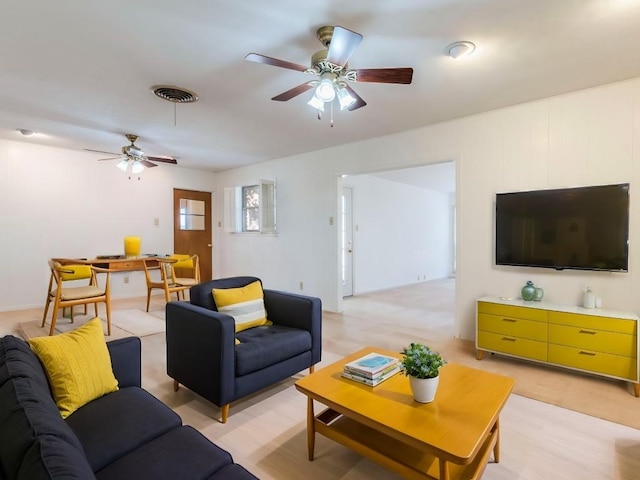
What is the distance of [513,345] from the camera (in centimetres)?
304

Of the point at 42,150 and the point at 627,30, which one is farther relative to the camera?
the point at 42,150

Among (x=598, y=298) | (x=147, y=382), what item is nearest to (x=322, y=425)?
(x=147, y=382)

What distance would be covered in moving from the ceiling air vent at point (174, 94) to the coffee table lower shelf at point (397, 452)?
2.88 metres

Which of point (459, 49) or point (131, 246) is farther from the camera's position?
point (131, 246)

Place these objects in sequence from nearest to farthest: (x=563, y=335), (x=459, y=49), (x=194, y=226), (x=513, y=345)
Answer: (x=459, y=49) < (x=563, y=335) < (x=513, y=345) < (x=194, y=226)

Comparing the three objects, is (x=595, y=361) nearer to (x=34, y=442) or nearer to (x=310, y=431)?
(x=310, y=431)

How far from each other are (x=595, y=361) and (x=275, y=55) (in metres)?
3.40

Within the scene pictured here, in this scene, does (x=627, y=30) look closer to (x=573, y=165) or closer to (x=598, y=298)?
(x=573, y=165)

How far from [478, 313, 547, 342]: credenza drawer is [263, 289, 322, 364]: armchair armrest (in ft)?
5.30

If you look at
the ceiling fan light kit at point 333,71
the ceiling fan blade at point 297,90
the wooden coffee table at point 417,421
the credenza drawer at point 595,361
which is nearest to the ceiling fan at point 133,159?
the ceiling fan blade at point 297,90

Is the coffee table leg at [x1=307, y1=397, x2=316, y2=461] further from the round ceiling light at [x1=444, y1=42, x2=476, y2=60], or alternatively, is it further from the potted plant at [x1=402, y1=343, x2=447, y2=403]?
the round ceiling light at [x1=444, y1=42, x2=476, y2=60]

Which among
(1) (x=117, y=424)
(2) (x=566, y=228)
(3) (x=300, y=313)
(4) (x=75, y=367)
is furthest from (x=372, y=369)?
(2) (x=566, y=228)

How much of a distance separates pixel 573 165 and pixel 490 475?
274 centimetres

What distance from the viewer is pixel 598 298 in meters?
2.96
